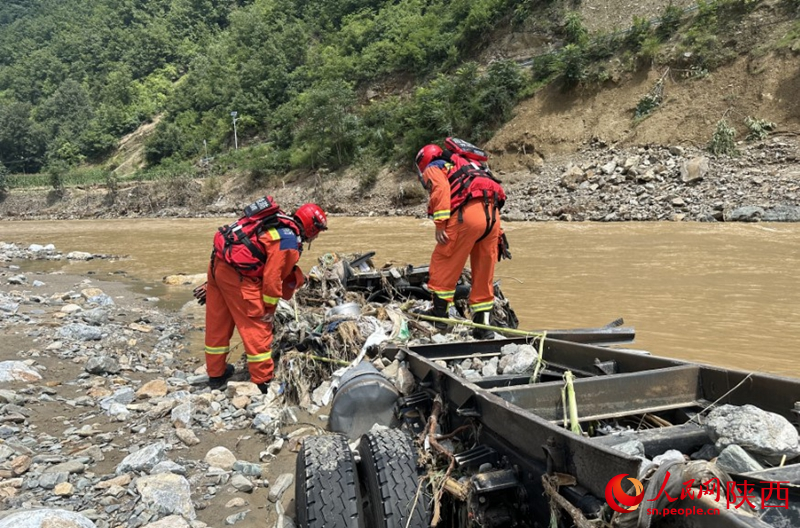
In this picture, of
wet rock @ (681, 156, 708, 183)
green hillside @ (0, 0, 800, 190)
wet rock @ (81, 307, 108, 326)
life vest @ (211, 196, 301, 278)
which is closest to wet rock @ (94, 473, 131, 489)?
life vest @ (211, 196, 301, 278)

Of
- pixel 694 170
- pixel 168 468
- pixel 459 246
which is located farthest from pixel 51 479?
pixel 694 170

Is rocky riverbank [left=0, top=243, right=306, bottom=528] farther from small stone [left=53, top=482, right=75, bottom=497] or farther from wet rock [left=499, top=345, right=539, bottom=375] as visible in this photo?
wet rock [left=499, top=345, right=539, bottom=375]

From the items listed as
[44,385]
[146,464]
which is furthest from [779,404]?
[44,385]

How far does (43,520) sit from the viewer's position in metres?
1.92

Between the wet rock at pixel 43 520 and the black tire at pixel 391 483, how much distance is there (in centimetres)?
115

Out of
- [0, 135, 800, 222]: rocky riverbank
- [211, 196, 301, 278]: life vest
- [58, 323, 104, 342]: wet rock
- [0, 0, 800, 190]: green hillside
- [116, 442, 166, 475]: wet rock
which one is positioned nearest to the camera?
[116, 442, 166, 475]: wet rock

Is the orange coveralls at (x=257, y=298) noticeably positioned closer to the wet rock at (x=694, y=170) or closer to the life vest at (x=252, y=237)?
the life vest at (x=252, y=237)

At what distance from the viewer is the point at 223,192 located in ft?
110

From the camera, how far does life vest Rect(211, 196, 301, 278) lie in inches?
157

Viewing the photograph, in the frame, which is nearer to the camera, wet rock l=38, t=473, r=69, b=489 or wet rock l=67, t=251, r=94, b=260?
wet rock l=38, t=473, r=69, b=489

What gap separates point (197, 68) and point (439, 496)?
62.6 meters

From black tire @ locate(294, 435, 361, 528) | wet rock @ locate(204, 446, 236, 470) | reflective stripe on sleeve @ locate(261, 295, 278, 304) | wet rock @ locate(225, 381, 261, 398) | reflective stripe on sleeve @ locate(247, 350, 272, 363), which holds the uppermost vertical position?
reflective stripe on sleeve @ locate(261, 295, 278, 304)

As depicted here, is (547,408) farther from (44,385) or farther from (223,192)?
(223,192)

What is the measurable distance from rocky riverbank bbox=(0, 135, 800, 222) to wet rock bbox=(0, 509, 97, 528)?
14226 millimetres
